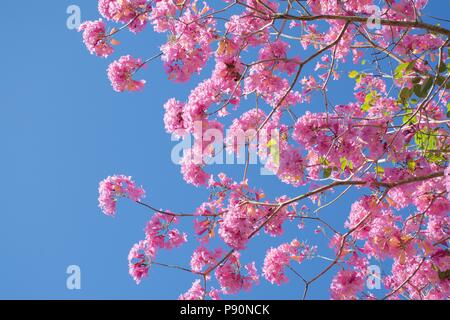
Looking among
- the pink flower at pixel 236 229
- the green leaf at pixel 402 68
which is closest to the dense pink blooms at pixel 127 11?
the pink flower at pixel 236 229

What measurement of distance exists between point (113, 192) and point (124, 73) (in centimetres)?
101

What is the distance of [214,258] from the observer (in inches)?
160

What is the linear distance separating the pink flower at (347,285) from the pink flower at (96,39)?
2.78 m

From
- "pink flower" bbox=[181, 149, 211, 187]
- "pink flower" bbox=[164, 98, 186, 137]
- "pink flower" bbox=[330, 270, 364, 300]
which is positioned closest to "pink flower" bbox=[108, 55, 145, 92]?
"pink flower" bbox=[164, 98, 186, 137]

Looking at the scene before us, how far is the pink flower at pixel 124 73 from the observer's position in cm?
433

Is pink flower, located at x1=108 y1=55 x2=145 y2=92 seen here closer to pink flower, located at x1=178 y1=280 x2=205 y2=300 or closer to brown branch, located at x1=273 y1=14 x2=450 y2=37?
brown branch, located at x1=273 y1=14 x2=450 y2=37

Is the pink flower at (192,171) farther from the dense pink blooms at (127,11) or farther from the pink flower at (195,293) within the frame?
the dense pink blooms at (127,11)

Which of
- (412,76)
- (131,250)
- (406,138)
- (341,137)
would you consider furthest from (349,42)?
(131,250)

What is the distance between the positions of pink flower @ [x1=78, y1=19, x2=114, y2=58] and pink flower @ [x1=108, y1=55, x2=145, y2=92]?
8.3 inches

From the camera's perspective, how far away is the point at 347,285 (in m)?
4.36

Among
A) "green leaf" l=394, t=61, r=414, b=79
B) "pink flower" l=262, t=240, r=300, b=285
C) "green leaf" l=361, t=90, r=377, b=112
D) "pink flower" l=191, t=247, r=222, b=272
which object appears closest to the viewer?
"pink flower" l=191, t=247, r=222, b=272

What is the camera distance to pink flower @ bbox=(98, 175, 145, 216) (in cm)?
415

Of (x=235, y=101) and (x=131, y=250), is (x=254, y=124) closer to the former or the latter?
(x=235, y=101)
